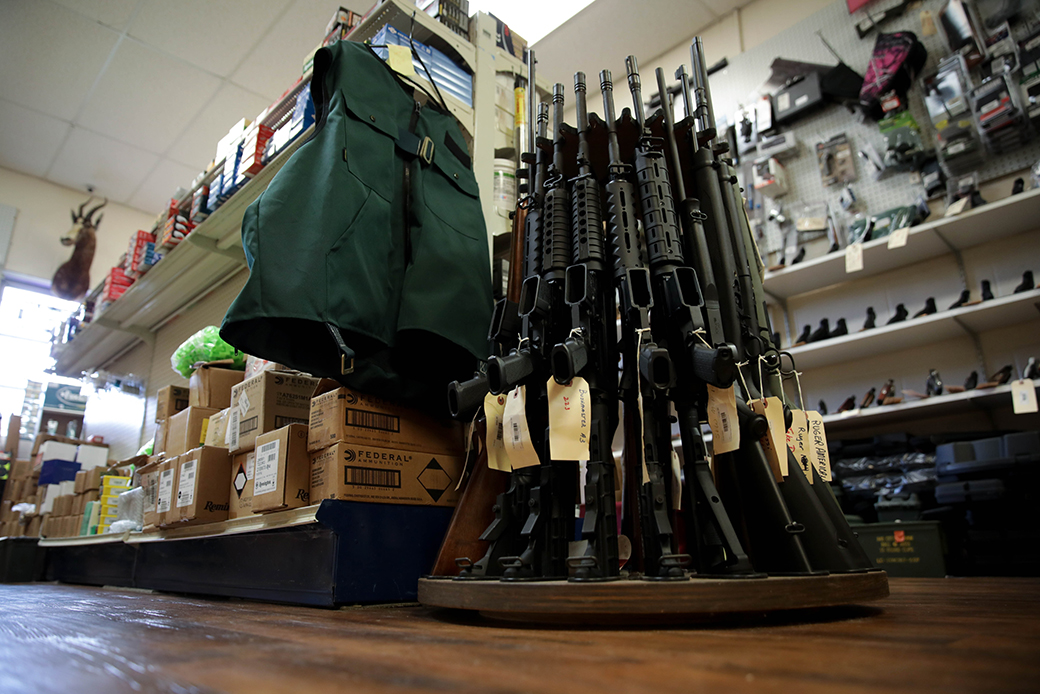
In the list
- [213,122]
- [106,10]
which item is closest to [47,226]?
[213,122]

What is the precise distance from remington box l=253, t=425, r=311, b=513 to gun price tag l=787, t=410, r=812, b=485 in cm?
97

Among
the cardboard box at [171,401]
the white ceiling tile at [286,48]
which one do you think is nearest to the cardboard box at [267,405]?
the cardboard box at [171,401]

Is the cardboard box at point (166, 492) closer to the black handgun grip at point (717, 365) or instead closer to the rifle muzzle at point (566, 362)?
the rifle muzzle at point (566, 362)

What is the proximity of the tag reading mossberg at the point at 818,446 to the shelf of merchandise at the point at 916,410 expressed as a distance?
1.66 m

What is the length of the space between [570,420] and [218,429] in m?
1.26

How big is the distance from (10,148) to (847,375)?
6353 millimetres

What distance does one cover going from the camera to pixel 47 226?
222 inches

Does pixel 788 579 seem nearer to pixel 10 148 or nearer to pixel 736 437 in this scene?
pixel 736 437

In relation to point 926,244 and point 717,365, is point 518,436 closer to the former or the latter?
point 717,365

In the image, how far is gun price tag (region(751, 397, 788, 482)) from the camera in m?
1.05

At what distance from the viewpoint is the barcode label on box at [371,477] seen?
4.19 feet

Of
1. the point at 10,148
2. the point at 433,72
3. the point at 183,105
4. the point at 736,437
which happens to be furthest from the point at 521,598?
the point at 10,148

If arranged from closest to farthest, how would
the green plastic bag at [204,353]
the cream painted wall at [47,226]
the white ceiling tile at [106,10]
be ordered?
the green plastic bag at [204,353]
the white ceiling tile at [106,10]
the cream painted wall at [47,226]

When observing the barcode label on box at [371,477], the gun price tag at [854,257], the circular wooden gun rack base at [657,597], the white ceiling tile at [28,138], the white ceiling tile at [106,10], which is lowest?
the circular wooden gun rack base at [657,597]
